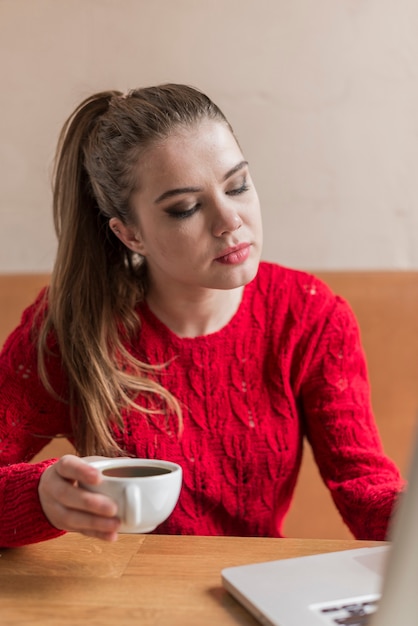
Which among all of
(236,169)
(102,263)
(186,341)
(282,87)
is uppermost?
(282,87)

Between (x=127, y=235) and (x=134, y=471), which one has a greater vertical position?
(x=127, y=235)

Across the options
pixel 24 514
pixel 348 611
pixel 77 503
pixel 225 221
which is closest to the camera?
pixel 348 611

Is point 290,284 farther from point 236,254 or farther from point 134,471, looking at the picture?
point 134,471

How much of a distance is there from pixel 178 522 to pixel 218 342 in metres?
0.27

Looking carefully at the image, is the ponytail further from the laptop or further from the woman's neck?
the laptop

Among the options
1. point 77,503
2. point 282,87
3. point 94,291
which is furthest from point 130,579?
point 282,87

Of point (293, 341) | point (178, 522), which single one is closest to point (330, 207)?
point (293, 341)

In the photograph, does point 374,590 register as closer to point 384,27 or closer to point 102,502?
point 102,502

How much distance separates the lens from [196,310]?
4.20 feet

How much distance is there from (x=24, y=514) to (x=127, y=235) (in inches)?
21.1

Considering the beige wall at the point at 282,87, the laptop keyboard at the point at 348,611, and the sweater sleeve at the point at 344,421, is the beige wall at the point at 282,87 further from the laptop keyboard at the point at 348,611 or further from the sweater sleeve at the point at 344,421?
the laptop keyboard at the point at 348,611

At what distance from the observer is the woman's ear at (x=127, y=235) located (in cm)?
127

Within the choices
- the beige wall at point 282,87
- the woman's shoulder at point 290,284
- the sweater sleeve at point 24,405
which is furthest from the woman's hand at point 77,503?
the beige wall at point 282,87

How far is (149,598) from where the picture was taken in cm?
71
